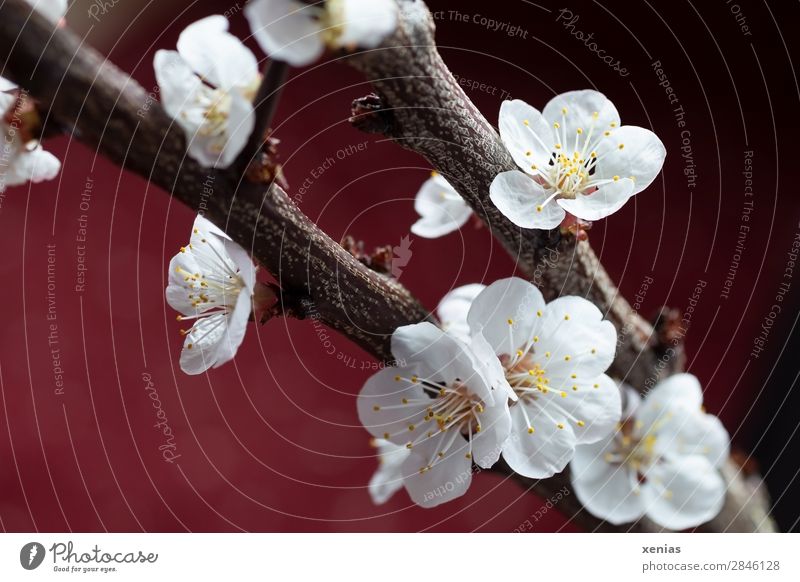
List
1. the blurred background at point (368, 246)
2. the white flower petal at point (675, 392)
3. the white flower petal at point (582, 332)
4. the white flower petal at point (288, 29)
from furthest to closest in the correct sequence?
the blurred background at point (368, 246) → the white flower petal at point (675, 392) → the white flower petal at point (582, 332) → the white flower petal at point (288, 29)

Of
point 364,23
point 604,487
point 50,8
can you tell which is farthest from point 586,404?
point 50,8

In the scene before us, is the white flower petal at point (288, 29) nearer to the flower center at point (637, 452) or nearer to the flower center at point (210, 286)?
the flower center at point (210, 286)

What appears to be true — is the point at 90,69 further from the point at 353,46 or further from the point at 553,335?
the point at 553,335

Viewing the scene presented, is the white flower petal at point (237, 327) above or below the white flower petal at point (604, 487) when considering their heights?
above

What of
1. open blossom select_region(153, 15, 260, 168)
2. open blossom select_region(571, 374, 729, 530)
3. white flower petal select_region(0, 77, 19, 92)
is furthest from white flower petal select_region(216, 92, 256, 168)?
open blossom select_region(571, 374, 729, 530)

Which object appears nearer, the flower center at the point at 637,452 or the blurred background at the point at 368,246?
the flower center at the point at 637,452

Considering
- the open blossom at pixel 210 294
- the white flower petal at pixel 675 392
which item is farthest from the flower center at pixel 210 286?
the white flower petal at pixel 675 392

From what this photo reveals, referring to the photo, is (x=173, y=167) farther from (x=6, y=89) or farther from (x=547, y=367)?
(x=547, y=367)
